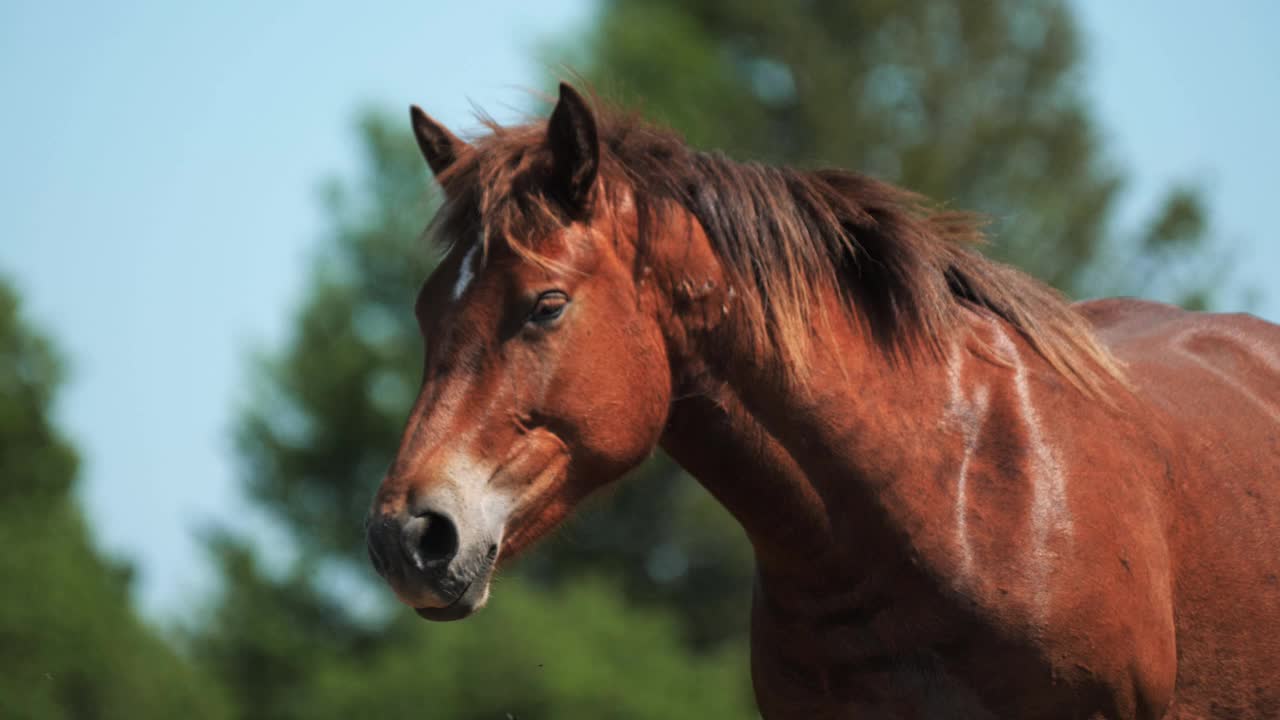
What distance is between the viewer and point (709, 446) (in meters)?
4.08

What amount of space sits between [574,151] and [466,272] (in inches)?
17.2

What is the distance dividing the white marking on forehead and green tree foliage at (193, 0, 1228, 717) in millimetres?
22696

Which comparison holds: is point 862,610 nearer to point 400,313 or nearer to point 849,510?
point 849,510

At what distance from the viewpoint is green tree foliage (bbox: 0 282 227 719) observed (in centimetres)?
2353

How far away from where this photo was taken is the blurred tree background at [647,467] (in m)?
26.8

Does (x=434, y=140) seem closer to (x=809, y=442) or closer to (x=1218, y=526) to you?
(x=809, y=442)

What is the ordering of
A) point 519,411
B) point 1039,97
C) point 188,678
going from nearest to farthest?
point 519,411
point 188,678
point 1039,97

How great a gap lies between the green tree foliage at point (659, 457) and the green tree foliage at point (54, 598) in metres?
4.12

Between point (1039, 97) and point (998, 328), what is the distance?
95.9ft

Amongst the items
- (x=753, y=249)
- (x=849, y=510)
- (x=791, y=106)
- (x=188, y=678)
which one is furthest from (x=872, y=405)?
(x=791, y=106)

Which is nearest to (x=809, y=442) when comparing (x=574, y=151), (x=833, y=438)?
(x=833, y=438)

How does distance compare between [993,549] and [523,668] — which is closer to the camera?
[993,549]

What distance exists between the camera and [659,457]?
30.4m

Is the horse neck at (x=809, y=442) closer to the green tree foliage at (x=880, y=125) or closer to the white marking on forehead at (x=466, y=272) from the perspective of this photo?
the white marking on forehead at (x=466, y=272)
